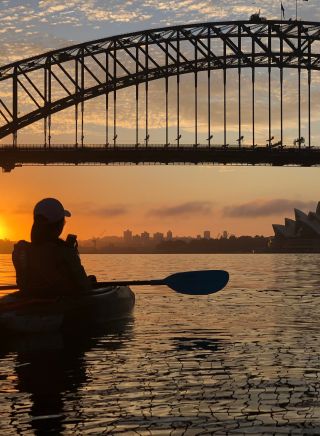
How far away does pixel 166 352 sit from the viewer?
37.8 ft

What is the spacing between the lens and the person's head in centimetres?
1230

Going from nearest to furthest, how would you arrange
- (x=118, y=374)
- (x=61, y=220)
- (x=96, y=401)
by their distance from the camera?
(x=96, y=401)
(x=118, y=374)
(x=61, y=220)

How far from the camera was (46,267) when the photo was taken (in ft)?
40.2

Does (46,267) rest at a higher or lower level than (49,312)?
higher

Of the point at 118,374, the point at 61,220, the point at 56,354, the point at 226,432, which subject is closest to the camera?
the point at 226,432

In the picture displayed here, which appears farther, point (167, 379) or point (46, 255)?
point (46, 255)

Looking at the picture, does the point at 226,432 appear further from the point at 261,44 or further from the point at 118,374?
the point at 261,44

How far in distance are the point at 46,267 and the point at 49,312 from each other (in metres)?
0.66

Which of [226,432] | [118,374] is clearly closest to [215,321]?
[118,374]

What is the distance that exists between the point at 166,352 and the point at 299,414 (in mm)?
4108

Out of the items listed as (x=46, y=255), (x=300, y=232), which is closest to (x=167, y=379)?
(x=46, y=255)

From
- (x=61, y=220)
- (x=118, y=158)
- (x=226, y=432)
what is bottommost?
(x=226, y=432)

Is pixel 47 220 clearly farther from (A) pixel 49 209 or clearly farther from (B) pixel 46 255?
(B) pixel 46 255

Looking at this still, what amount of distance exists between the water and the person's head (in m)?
1.42
